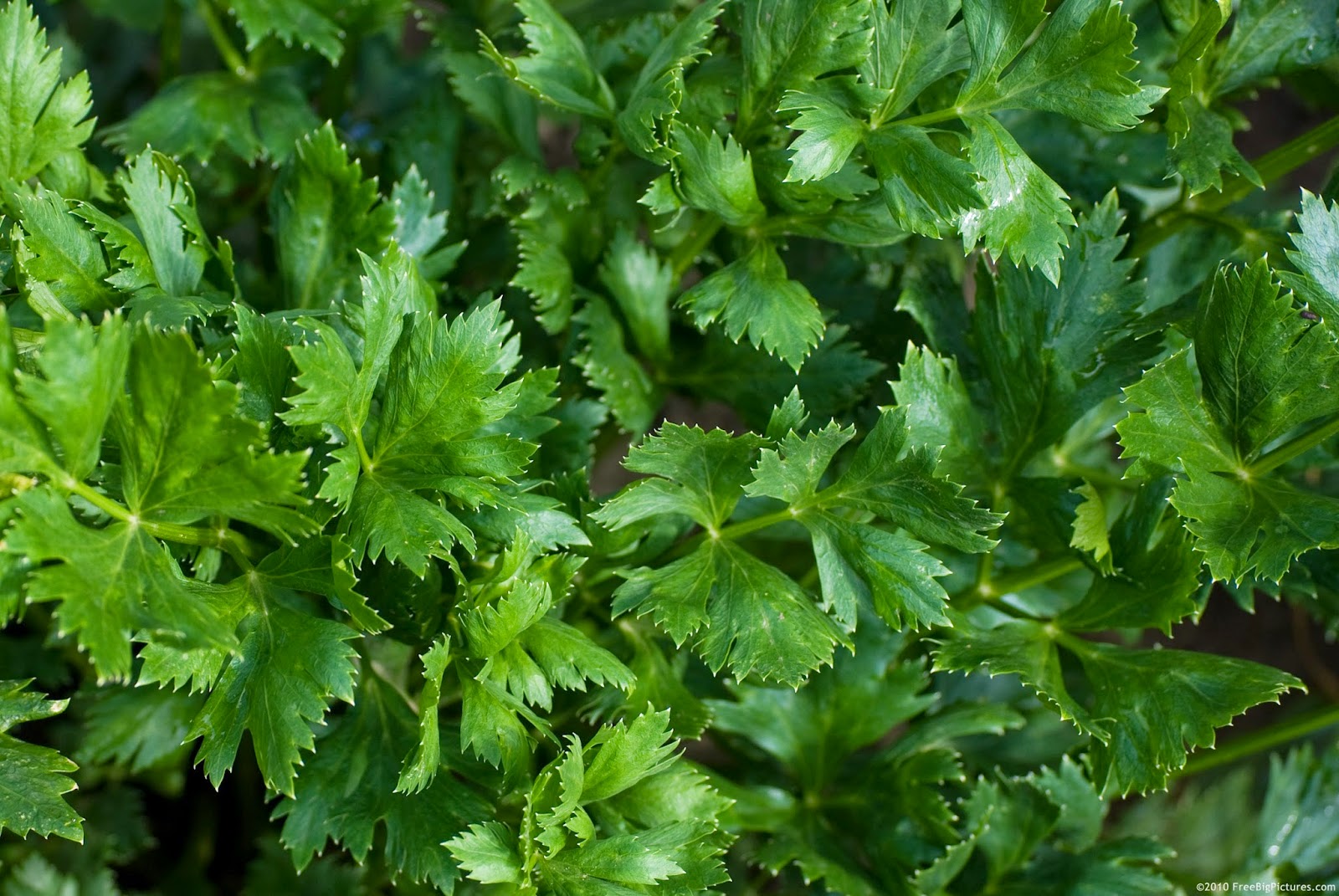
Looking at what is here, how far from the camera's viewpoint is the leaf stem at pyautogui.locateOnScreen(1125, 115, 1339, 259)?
1.19 m

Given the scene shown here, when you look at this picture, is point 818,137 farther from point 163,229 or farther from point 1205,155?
point 163,229

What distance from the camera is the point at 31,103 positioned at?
1083mm

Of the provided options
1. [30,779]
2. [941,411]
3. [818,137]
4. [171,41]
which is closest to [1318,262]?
[941,411]

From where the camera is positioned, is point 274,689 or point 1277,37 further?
point 1277,37

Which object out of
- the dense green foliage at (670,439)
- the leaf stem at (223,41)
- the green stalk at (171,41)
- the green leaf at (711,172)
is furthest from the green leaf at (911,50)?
the green stalk at (171,41)

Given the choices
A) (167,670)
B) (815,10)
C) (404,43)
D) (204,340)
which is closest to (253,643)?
(167,670)

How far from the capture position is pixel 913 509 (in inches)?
41.6

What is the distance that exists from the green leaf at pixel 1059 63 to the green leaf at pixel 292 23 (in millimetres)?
721

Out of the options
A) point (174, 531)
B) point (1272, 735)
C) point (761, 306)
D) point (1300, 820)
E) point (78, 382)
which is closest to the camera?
point (78, 382)

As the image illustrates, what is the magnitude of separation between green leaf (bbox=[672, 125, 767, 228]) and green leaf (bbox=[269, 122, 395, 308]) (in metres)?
0.32

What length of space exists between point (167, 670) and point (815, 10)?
0.78m

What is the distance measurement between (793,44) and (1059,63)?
9.3 inches

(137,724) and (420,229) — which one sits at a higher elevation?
(420,229)

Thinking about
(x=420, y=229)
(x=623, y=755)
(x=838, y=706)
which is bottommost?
(x=838, y=706)
